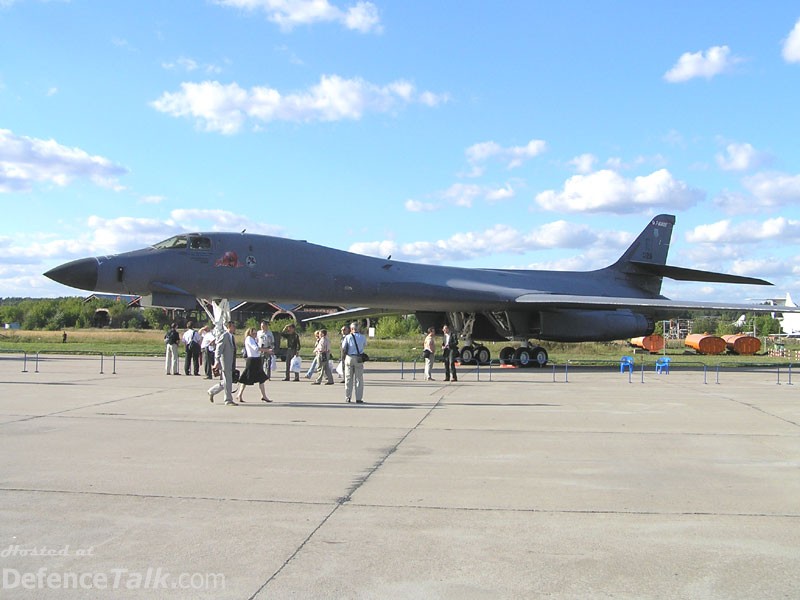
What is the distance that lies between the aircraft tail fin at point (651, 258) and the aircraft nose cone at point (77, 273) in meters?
20.6

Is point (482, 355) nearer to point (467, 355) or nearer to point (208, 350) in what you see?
point (467, 355)

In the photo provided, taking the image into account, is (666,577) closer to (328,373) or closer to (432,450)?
(432,450)

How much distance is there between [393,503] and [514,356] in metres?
20.1

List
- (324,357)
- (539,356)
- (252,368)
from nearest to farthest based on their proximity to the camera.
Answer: (252,368), (324,357), (539,356)

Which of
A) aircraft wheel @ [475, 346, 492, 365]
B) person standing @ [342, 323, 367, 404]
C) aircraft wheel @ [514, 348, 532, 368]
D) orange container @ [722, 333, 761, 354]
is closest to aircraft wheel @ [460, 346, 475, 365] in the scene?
aircraft wheel @ [475, 346, 492, 365]

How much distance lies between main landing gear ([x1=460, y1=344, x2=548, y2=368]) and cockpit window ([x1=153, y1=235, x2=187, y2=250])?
10.1m

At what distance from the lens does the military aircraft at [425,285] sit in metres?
19.7

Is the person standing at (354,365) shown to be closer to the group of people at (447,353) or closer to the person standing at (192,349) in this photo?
the group of people at (447,353)

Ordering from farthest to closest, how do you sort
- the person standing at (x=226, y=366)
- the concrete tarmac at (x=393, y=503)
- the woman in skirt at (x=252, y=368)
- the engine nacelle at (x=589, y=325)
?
1. the engine nacelle at (x=589, y=325)
2. the woman in skirt at (x=252, y=368)
3. the person standing at (x=226, y=366)
4. the concrete tarmac at (x=393, y=503)

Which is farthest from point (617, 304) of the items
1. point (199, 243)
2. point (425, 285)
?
point (199, 243)

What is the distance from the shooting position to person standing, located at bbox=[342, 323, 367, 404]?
1284cm

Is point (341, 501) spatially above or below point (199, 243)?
below

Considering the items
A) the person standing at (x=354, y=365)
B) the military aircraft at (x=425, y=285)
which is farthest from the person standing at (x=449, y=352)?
the military aircraft at (x=425, y=285)

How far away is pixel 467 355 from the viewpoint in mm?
26781
